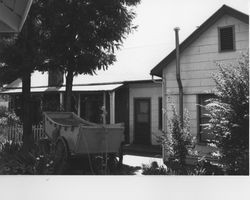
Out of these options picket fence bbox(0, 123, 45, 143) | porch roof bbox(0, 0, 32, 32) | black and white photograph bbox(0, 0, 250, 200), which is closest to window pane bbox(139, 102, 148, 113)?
black and white photograph bbox(0, 0, 250, 200)

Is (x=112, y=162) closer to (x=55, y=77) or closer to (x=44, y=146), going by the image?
(x=44, y=146)

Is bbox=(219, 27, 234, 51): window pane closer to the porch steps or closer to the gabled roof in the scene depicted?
the gabled roof

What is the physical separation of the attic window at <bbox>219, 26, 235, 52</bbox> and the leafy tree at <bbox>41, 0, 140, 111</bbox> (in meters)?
1.59

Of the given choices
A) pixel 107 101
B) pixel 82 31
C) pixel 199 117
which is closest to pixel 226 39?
pixel 199 117

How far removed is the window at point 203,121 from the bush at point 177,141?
173 mm

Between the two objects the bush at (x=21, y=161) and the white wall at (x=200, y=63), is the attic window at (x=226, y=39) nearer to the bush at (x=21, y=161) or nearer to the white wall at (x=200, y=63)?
the white wall at (x=200, y=63)

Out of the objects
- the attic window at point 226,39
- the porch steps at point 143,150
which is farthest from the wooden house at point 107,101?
the attic window at point 226,39

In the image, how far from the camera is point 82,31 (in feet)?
17.1

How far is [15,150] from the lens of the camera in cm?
503

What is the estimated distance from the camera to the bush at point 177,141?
4.79 metres
